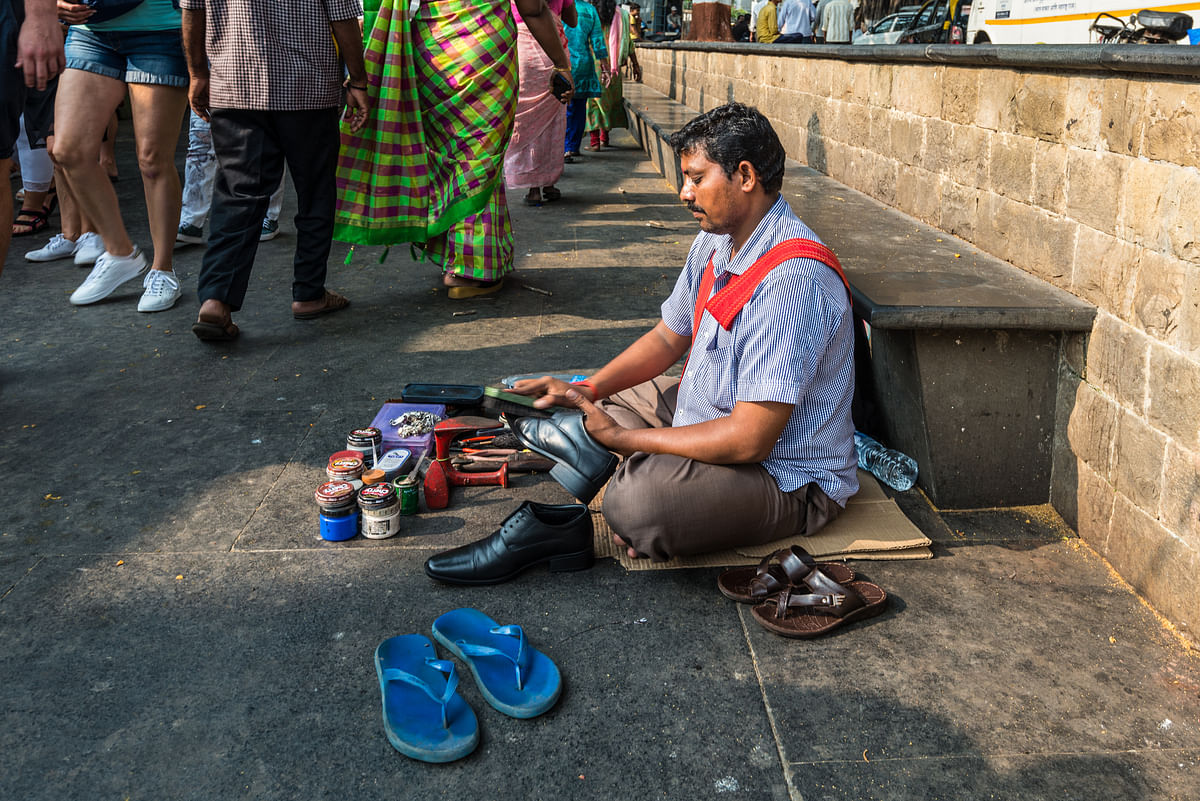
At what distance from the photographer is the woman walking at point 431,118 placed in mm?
4820

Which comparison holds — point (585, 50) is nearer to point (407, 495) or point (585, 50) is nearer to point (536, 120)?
point (536, 120)

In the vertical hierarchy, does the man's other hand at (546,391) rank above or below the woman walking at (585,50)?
below

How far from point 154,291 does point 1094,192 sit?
432 centimetres

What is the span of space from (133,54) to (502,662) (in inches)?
151

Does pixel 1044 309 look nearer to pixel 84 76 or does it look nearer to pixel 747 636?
pixel 747 636

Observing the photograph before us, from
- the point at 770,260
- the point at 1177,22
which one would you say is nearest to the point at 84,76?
the point at 770,260

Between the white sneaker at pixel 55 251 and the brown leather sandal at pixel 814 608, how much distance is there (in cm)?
539

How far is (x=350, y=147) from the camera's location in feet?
16.1

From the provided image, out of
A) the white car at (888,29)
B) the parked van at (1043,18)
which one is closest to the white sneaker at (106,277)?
the parked van at (1043,18)

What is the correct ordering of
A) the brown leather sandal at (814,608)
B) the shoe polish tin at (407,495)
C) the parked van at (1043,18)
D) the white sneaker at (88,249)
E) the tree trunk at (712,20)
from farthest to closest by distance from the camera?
the tree trunk at (712,20)
the parked van at (1043,18)
the white sneaker at (88,249)
the shoe polish tin at (407,495)
the brown leather sandal at (814,608)

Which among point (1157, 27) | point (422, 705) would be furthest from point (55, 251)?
point (1157, 27)

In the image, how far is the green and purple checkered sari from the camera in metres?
4.82

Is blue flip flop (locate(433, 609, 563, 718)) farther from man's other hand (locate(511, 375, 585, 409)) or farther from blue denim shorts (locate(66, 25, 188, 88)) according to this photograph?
blue denim shorts (locate(66, 25, 188, 88))

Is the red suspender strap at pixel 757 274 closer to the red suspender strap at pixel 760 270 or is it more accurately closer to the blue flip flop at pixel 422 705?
the red suspender strap at pixel 760 270
